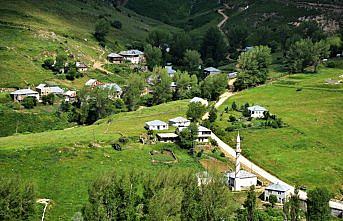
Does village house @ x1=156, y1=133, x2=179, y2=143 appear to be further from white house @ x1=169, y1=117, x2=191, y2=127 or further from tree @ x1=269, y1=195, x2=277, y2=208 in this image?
tree @ x1=269, y1=195, x2=277, y2=208

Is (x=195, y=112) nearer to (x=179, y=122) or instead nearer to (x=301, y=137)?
(x=179, y=122)

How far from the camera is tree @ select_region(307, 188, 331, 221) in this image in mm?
60531

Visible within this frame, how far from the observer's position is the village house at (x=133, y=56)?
140750mm

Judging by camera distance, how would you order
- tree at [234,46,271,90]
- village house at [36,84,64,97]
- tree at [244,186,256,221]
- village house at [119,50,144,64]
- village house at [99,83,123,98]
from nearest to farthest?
tree at [244,186,256,221] → village house at [36,84,64,97] → village house at [99,83,123,98] → tree at [234,46,271,90] → village house at [119,50,144,64]

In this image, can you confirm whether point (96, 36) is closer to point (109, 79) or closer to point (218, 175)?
point (109, 79)

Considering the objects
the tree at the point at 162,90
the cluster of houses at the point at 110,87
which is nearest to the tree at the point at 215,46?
the tree at the point at 162,90

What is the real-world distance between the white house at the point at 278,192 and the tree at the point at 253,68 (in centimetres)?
5339

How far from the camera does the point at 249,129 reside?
8956 cm

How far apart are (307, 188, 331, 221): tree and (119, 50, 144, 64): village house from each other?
86.1 m

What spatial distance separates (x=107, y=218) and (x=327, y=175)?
34.2m

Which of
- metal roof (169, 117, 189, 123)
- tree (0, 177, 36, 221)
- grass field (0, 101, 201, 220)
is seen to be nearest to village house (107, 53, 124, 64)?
metal roof (169, 117, 189, 123)

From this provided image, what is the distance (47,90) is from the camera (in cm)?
10894

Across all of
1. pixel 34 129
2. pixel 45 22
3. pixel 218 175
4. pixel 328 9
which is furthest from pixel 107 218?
pixel 328 9

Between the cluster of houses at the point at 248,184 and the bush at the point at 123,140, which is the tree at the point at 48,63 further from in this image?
the cluster of houses at the point at 248,184
